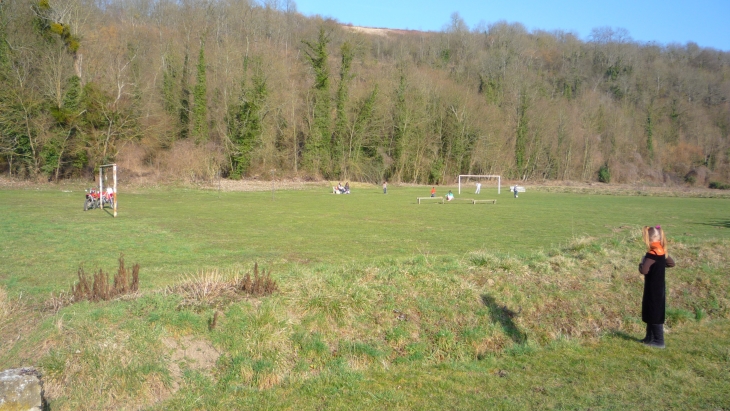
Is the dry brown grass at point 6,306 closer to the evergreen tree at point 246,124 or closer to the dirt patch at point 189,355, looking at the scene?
the dirt patch at point 189,355

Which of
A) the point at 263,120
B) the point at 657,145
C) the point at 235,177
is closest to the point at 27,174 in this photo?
the point at 235,177

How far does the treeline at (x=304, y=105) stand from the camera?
1759 inches

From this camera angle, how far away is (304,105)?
6444 cm

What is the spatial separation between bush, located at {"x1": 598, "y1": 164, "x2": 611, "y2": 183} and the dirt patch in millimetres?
82603

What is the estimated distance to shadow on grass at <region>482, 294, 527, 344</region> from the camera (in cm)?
742

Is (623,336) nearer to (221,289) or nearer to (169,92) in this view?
(221,289)

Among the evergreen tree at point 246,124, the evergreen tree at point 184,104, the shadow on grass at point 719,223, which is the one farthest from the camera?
the evergreen tree at point 184,104

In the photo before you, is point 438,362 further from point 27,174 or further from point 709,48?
point 709,48

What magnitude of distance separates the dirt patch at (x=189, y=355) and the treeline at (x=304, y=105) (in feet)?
142

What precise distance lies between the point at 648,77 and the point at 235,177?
89.4m

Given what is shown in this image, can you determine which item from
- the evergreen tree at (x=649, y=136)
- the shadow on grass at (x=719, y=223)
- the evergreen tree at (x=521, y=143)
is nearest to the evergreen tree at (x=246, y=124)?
the evergreen tree at (x=521, y=143)

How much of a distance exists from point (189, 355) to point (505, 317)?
4509 millimetres

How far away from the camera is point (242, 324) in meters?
6.61

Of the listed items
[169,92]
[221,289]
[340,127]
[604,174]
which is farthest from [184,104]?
[604,174]
